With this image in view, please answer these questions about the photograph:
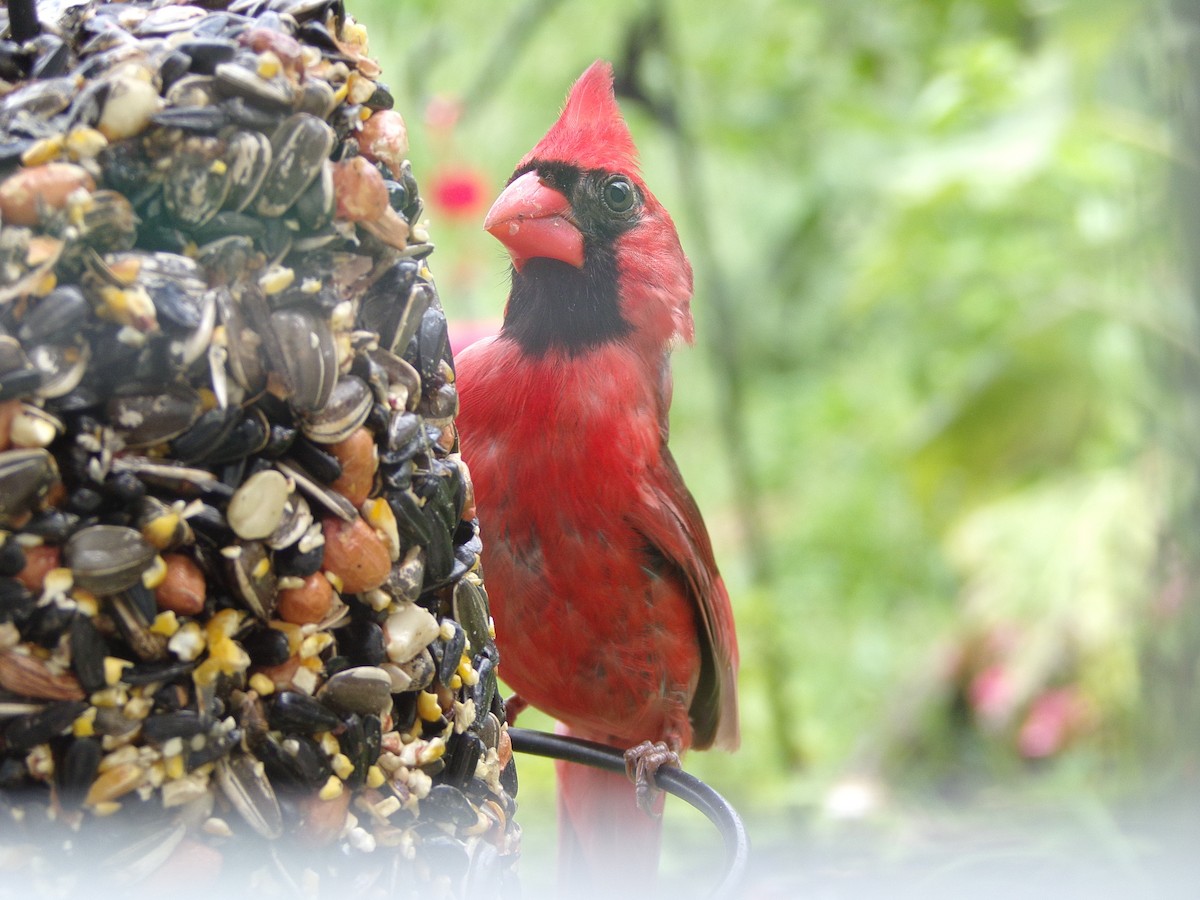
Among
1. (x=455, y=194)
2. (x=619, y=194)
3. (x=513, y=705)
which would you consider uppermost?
(x=455, y=194)

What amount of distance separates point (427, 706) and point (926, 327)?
4.44 metres

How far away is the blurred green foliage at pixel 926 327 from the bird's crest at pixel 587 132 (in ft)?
4.80

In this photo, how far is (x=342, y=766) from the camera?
1039mm

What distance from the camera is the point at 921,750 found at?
192 inches

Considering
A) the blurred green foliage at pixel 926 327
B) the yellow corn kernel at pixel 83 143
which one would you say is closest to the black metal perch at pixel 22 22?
the yellow corn kernel at pixel 83 143

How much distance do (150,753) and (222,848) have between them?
88 mm

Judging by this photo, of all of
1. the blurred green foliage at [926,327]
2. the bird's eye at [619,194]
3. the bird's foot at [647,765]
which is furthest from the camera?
the blurred green foliage at [926,327]

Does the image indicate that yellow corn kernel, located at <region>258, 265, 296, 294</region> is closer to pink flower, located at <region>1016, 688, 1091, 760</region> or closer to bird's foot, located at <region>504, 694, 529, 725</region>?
bird's foot, located at <region>504, 694, 529, 725</region>

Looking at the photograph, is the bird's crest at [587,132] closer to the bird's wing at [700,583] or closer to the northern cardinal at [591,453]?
the northern cardinal at [591,453]

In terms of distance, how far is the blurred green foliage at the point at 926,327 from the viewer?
12.1ft

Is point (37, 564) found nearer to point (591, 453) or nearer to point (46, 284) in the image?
point (46, 284)

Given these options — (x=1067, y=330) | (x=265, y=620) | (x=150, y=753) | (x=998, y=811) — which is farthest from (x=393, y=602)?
(x=1067, y=330)

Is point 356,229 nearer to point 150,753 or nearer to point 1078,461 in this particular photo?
point 150,753

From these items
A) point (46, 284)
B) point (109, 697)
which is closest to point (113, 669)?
point (109, 697)
